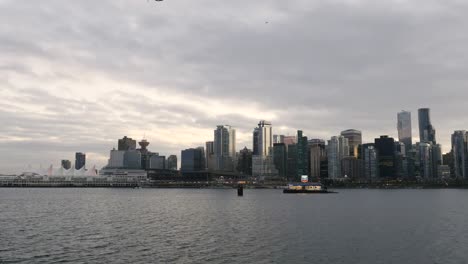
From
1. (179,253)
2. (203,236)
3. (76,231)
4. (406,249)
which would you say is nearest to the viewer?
(179,253)

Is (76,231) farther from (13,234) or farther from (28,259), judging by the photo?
(28,259)

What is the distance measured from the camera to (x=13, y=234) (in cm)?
7219

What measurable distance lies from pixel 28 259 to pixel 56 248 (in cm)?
748

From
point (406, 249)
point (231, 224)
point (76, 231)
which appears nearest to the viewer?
point (406, 249)

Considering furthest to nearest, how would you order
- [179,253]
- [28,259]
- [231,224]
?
[231,224]
[179,253]
[28,259]

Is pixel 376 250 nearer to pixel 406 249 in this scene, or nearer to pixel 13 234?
pixel 406 249

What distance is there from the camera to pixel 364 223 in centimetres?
9481

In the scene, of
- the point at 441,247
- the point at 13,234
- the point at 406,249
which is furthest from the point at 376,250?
the point at 13,234

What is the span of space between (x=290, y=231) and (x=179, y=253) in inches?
1161

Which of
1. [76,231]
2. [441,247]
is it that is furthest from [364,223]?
[76,231]

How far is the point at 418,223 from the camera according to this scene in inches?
3794

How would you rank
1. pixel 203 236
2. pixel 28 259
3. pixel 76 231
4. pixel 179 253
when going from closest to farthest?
pixel 28 259 → pixel 179 253 → pixel 203 236 → pixel 76 231

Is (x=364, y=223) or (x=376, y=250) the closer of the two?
(x=376, y=250)

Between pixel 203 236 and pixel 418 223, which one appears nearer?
pixel 203 236
